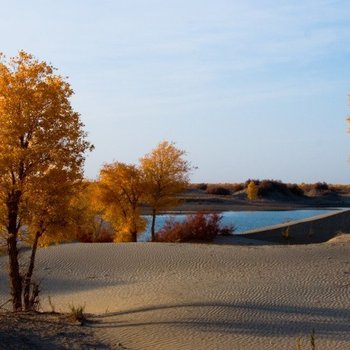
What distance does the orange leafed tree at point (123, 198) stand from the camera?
3769cm

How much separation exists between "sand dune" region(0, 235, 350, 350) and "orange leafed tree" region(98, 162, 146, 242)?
9047 mm

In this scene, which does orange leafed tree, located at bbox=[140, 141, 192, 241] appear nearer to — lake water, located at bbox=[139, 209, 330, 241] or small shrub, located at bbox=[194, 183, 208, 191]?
lake water, located at bbox=[139, 209, 330, 241]

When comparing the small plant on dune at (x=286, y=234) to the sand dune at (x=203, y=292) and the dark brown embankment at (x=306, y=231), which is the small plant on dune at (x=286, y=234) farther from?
the sand dune at (x=203, y=292)

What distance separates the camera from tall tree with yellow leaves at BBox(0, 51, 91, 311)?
14.7 meters

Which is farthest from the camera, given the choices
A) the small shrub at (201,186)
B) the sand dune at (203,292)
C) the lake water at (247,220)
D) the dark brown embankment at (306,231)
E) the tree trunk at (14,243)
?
the small shrub at (201,186)

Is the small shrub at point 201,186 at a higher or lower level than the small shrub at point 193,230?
higher

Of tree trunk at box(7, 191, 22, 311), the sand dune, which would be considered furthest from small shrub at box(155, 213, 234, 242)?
tree trunk at box(7, 191, 22, 311)

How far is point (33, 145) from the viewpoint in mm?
14859

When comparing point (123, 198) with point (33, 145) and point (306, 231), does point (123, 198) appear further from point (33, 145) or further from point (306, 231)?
point (33, 145)

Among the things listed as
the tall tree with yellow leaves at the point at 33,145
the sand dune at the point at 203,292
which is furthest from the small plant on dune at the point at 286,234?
the tall tree with yellow leaves at the point at 33,145

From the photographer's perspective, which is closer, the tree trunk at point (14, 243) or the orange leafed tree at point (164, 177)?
the tree trunk at point (14, 243)

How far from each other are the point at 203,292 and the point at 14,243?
4986 mm

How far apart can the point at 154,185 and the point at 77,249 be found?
12126 millimetres

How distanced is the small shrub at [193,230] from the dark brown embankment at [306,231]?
3393 mm
